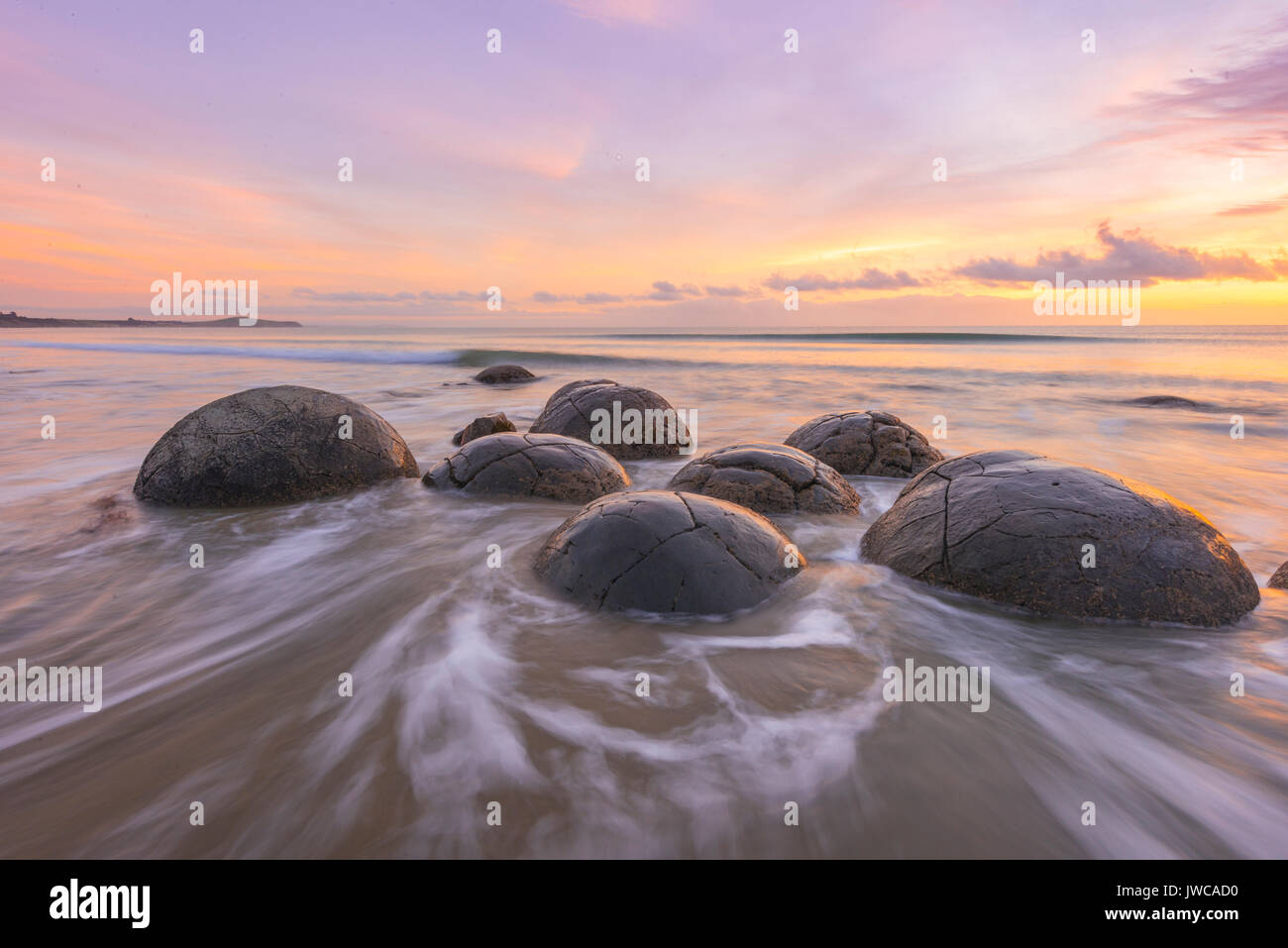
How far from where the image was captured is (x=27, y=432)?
932 cm

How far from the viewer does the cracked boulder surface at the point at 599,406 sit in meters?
7.54

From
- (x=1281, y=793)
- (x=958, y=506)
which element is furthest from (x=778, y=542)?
(x=1281, y=793)

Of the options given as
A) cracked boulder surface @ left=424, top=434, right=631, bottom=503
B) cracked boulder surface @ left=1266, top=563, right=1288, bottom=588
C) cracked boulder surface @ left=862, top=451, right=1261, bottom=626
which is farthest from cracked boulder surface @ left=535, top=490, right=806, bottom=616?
cracked boulder surface @ left=1266, top=563, right=1288, bottom=588

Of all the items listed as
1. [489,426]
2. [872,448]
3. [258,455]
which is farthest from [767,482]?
[258,455]

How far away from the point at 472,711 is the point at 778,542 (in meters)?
2.04

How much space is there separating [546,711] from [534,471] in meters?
3.12

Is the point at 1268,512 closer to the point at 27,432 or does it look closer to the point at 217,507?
the point at 217,507

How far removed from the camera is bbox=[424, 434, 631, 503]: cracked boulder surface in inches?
217

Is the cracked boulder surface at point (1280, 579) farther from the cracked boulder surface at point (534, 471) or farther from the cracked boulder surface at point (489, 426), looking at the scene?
the cracked boulder surface at point (489, 426)

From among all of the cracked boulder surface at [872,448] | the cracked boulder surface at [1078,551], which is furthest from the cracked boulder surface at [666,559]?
the cracked boulder surface at [872,448]

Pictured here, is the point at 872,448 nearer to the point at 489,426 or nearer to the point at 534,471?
the point at 534,471

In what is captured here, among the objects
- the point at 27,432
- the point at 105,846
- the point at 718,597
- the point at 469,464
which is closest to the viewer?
the point at 105,846

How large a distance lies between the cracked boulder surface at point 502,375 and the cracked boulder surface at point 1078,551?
15523 mm
